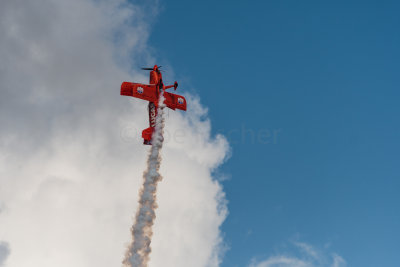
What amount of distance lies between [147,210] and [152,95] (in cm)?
2475

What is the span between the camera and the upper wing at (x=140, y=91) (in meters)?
80.5

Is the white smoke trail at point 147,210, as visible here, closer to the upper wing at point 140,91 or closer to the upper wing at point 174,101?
the upper wing at point 140,91

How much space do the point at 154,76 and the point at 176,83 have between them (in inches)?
277

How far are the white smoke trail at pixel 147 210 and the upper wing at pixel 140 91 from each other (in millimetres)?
4515

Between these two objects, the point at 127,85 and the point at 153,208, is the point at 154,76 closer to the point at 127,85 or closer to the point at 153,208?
the point at 127,85

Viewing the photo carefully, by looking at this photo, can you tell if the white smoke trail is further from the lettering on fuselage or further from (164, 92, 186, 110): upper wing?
(164, 92, 186, 110): upper wing

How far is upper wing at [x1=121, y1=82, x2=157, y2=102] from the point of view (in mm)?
80500

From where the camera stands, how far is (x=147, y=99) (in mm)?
82125

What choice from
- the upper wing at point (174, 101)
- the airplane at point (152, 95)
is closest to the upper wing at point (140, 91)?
the airplane at point (152, 95)

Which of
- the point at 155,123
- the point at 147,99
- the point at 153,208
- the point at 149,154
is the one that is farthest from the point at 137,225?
the point at 147,99

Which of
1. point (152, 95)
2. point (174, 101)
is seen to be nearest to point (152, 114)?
point (152, 95)

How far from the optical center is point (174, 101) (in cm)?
8744

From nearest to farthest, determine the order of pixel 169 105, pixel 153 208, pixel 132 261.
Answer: pixel 132 261 → pixel 153 208 → pixel 169 105

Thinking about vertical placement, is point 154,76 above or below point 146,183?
above
